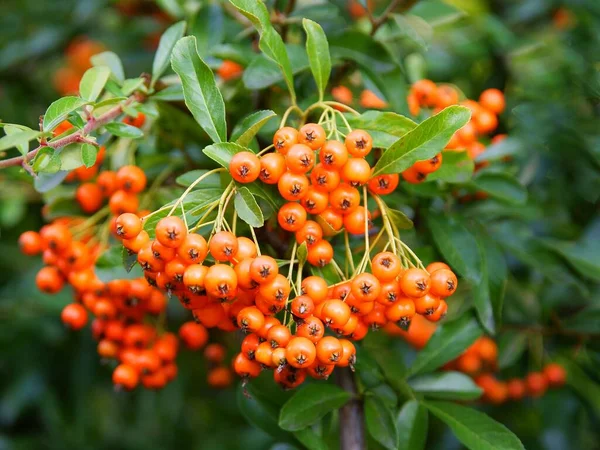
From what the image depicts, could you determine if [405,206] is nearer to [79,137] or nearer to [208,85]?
[208,85]

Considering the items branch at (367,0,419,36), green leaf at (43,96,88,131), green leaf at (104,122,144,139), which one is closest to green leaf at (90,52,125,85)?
green leaf at (104,122,144,139)

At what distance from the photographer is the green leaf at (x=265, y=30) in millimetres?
1718

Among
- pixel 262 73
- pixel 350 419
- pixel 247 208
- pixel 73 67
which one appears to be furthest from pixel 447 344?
pixel 73 67

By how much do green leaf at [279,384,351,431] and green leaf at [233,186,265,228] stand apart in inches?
24.0

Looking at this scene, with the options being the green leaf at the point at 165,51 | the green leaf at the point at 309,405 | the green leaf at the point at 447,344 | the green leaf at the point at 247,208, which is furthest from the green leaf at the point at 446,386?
the green leaf at the point at 165,51

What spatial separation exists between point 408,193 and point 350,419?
0.80 metres

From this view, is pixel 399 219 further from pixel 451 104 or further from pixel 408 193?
pixel 451 104

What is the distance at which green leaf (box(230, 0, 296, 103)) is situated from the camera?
1.72 meters

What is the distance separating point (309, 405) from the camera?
188 cm

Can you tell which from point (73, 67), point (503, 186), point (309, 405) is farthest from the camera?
point (73, 67)

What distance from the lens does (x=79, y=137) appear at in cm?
174

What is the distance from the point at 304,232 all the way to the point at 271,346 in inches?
11.8

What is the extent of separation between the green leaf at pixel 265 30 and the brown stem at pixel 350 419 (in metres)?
0.93

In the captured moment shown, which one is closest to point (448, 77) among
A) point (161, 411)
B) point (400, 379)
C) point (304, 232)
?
point (400, 379)
